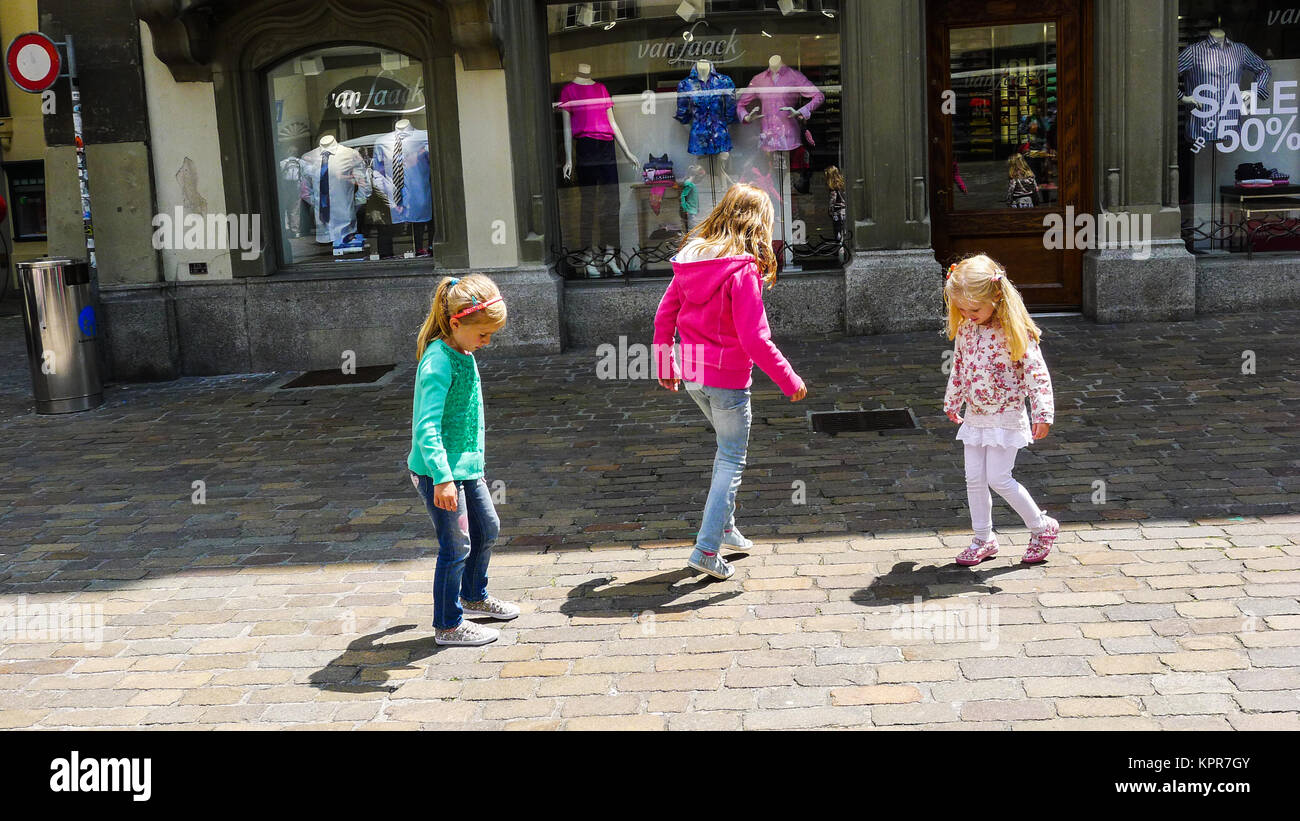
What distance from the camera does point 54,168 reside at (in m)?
12.2

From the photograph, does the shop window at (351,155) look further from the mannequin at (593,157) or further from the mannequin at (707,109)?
the mannequin at (707,109)

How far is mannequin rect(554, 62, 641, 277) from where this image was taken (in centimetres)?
1275

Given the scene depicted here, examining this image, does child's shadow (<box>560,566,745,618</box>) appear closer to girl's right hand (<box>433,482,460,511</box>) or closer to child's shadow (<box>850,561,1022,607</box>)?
child's shadow (<box>850,561,1022,607</box>)

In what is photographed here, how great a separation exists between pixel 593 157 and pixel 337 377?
3303mm

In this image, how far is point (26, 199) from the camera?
20234 mm

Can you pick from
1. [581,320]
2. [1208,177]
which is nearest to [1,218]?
[581,320]

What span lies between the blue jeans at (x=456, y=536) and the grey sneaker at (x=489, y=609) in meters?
0.15

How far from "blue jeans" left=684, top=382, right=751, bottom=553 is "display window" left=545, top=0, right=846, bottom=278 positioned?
685 cm

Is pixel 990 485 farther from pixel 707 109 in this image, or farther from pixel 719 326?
pixel 707 109

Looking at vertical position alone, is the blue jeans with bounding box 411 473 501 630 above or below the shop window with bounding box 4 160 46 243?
below

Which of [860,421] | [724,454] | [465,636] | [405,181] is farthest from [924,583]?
[405,181]

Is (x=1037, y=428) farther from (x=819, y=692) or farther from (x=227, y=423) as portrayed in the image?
(x=227, y=423)

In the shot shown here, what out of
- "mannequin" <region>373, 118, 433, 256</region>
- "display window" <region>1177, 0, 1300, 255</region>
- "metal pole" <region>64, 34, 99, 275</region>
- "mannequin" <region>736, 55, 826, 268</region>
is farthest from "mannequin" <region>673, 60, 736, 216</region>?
"metal pole" <region>64, 34, 99, 275</region>

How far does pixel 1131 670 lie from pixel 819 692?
3.59ft
